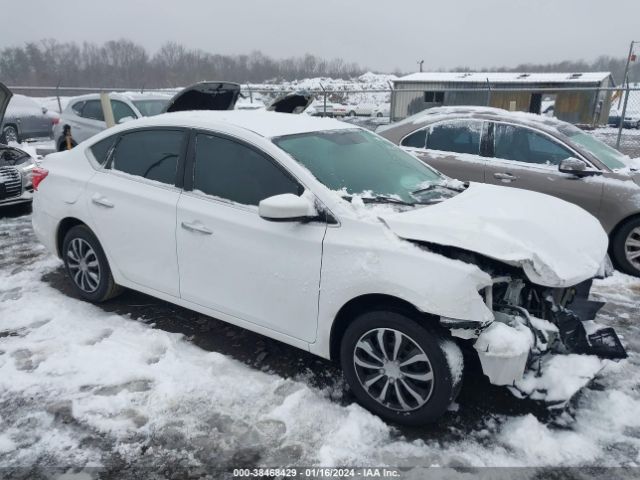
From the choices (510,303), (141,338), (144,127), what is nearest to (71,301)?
(141,338)

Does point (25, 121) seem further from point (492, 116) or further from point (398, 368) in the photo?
point (398, 368)

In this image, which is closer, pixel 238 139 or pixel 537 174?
pixel 238 139

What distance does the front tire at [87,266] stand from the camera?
4.25m

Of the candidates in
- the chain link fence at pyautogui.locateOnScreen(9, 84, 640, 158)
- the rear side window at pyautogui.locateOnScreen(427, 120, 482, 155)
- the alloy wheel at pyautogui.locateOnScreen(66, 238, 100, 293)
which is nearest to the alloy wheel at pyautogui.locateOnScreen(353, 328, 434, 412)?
the alloy wheel at pyautogui.locateOnScreen(66, 238, 100, 293)

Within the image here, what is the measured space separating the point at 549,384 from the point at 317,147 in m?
2.11

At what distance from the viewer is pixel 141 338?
3826 millimetres

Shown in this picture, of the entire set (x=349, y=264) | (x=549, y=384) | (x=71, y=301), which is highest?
(x=349, y=264)

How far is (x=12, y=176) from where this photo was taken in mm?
7035

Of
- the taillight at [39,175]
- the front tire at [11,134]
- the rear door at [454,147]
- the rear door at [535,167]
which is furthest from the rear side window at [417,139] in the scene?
the front tire at [11,134]

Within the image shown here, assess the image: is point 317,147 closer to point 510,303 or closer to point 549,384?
point 510,303

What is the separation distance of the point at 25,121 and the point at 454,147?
48.5 feet

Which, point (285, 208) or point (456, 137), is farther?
point (456, 137)

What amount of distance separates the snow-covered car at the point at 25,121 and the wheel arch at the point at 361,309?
1479cm

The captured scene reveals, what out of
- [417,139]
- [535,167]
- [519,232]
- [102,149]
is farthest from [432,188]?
[417,139]
